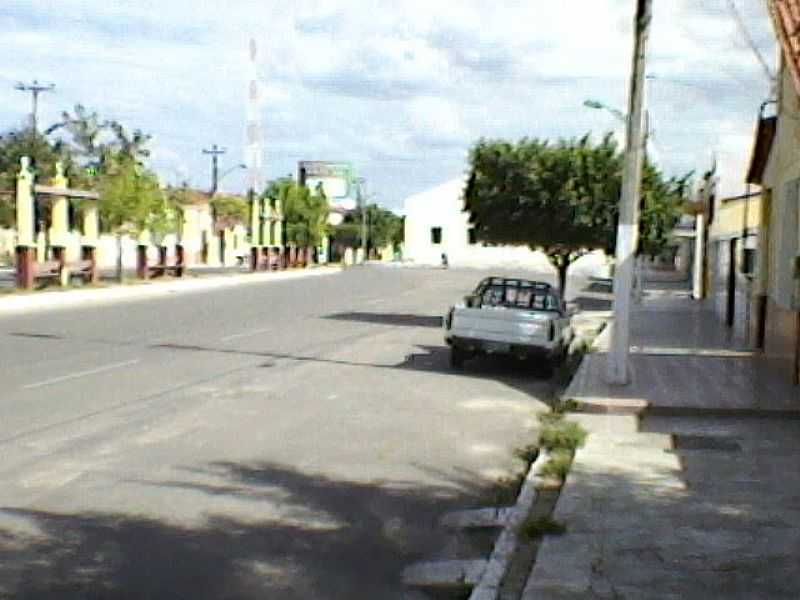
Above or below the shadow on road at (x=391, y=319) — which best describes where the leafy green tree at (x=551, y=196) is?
above

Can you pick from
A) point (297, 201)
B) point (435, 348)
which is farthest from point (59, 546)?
point (297, 201)

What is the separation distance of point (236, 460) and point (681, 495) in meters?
3.80

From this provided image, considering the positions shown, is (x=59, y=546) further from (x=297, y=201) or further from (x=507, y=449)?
(x=297, y=201)

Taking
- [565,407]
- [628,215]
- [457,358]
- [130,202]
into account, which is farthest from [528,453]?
[130,202]

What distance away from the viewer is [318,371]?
17.9m

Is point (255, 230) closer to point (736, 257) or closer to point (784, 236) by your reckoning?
point (736, 257)

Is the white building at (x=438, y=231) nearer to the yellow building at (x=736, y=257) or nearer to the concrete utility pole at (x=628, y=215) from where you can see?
the yellow building at (x=736, y=257)

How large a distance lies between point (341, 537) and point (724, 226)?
3082cm

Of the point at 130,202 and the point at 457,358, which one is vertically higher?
the point at 130,202

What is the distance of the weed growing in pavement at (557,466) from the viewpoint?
984 cm

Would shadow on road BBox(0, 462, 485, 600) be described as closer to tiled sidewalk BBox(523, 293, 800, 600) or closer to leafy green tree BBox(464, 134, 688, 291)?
tiled sidewalk BBox(523, 293, 800, 600)

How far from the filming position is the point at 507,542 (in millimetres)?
7480

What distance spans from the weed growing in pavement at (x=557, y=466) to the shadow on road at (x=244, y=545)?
2.53 ft

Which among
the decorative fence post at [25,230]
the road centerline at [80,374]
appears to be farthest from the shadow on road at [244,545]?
the decorative fence post at [25,230]
